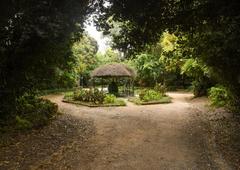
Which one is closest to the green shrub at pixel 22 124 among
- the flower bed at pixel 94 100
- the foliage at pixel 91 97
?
the flower bed at pixel 94 100

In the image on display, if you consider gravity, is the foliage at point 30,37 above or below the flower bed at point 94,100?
above

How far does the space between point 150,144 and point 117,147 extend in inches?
43.2

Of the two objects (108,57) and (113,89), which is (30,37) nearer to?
(113,89)

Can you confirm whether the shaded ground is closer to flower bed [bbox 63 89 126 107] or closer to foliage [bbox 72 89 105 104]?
flower bed [bbox 63 89 126 107]

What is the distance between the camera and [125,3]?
10445mm

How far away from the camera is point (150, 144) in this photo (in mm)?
10383

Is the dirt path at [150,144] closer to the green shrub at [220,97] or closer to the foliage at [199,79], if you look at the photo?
the green shrub at [220,97]

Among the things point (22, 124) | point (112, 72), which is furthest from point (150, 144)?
point (112, 72)

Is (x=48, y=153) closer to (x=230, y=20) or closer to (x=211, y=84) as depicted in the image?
(x=230, y=20)

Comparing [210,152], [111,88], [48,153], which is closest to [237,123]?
[210,152]

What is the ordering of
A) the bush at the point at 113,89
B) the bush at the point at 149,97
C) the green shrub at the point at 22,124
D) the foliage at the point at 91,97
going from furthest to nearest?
the bush at the point at 113,89, the bush at the point at 149,97, the foliage at the point at 91,97, the green shrub at the point at 22,124

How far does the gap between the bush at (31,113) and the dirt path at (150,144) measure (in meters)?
2.13

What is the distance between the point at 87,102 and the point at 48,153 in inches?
548

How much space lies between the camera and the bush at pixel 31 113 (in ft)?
39.3
